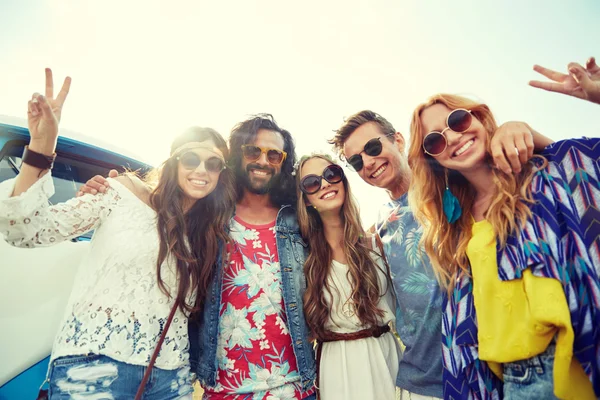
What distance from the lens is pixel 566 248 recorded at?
1.17 m

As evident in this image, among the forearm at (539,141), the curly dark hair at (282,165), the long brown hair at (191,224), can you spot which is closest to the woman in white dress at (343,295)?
the curly dark hair at (282,165)

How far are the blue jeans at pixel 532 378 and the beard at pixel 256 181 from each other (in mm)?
2080

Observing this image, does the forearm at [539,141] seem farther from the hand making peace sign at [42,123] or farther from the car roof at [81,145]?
the car roof at [81,145]

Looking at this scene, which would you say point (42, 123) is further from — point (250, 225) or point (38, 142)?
point (250, 225)

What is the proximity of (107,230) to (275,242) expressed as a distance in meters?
1.16

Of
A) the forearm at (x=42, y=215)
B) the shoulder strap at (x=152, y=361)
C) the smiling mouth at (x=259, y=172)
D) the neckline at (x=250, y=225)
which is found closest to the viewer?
the forearm at (x=42, y=215)

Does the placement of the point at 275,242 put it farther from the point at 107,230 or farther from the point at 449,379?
the point at 449,379

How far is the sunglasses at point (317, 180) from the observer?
8.40 ft

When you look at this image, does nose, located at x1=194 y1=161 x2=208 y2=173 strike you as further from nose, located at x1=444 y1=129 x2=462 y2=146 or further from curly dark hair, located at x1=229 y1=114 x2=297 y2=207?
nose, located at x1=444 y1=129 x2=462 y2=146

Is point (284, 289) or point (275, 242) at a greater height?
point (275, 242)

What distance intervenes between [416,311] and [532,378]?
75 cm

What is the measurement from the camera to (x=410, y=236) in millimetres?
2066

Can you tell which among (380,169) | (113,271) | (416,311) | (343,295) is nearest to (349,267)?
(343,295)

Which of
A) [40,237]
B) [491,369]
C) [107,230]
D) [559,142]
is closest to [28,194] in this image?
[40,237]
